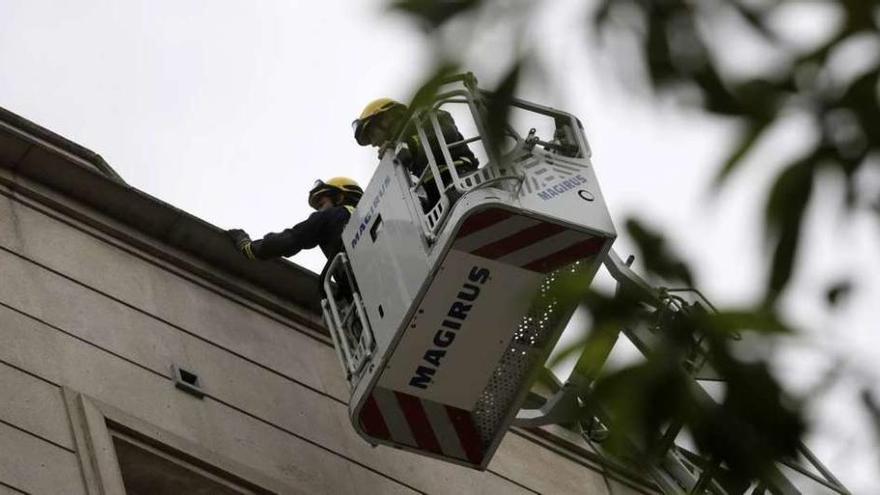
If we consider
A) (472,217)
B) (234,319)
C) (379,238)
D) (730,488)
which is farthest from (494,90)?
(234,319)

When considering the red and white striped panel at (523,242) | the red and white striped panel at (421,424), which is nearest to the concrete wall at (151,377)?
the red and white striped panel at (421,424)

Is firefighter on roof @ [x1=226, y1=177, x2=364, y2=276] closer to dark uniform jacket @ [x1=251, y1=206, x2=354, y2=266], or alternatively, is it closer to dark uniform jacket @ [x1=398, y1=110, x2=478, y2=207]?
dark uniform jacket @ [x1=251, y1=206, x2=354, y2=266]

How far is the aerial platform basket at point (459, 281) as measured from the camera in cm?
1025

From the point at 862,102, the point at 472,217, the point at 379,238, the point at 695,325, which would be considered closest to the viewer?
the point at 862,102

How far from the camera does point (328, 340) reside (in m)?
13.5

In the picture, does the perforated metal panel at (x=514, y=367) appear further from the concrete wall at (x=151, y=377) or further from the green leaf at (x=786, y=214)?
the green leaf at (x=786, y=214)

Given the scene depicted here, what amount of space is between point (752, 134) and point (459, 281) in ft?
22.0

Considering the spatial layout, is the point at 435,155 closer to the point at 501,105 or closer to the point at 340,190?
the point at 340,190

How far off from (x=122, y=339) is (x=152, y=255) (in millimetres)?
1322

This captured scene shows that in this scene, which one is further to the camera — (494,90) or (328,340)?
(328,340)

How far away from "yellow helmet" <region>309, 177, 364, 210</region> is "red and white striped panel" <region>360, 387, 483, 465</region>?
8.43ft

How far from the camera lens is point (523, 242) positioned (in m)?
10.3

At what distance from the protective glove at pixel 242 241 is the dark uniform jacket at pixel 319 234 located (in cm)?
25

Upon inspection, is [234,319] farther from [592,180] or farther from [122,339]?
[592,180]
